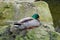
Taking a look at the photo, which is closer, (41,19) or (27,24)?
(27,24)

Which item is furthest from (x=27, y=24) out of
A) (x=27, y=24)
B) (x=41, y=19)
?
(x=41, y=19)

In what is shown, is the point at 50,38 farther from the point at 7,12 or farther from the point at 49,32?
the point at 7,12

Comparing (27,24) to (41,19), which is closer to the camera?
(27,24)

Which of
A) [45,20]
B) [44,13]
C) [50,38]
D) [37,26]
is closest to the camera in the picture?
[50,38]

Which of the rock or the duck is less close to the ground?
the duck

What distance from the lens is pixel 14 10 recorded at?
2.30 meters

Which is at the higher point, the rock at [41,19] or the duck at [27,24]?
the duck at [27,24]

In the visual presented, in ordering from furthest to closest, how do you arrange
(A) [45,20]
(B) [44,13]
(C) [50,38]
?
(B) [44,13], (A) [45,20], (C) [50,38]

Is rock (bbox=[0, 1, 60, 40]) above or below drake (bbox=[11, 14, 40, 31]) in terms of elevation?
below

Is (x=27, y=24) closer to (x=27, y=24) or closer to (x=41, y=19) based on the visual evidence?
(x=27, y=24)

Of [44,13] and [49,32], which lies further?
[44,13]

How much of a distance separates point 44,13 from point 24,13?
27 centimetres

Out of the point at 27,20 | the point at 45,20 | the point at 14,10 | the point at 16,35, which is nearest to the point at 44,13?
the point at 45,20

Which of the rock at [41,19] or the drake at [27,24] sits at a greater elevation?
the drake at [27,24]
